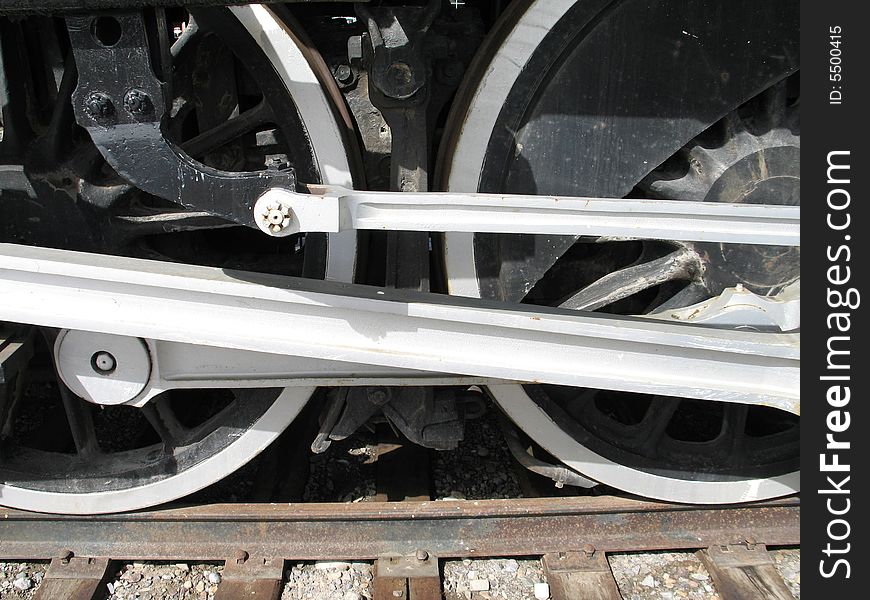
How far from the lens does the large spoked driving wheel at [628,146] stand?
1575 millimetres

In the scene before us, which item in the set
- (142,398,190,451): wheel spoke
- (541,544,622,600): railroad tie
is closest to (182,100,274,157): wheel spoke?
(142,398,190,451): wheel spoke

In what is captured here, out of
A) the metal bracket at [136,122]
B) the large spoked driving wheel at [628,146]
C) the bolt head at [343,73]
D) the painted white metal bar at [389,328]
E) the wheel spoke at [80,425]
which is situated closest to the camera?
the metal bracket at [136,122]

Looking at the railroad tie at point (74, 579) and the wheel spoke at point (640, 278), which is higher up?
the wheel spoke at point (640, 278)

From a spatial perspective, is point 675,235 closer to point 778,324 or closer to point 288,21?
point 778,324

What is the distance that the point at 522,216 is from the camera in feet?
4.56

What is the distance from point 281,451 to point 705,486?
128 centimetres

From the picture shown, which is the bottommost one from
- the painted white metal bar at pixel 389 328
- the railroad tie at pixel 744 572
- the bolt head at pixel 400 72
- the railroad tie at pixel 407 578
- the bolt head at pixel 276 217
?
the railroad tie at pixel 407 578

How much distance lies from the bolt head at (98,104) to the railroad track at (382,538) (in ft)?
3.54

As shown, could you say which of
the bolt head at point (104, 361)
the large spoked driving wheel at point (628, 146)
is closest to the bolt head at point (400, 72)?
the large spoked driving wheel at point (628, 146)

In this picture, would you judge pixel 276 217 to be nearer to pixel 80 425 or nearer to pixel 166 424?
pixel 166 424

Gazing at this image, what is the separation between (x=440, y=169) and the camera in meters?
1.68

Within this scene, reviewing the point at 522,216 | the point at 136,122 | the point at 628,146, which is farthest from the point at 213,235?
the point at 628,146

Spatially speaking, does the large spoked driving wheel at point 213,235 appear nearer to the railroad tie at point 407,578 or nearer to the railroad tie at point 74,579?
the railroad tie at point 74,579

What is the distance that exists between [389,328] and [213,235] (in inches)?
28.8
